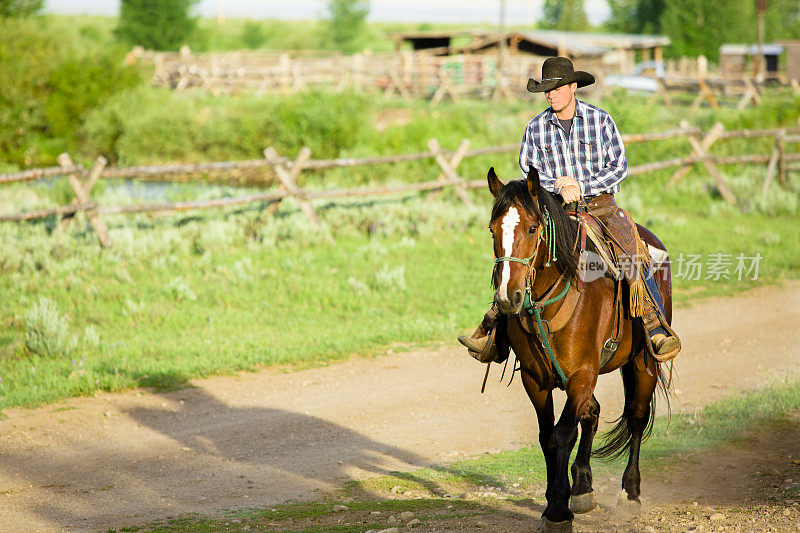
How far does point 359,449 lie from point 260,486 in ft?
3.41

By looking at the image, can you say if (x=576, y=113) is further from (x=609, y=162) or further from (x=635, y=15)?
(x=635, y=15)

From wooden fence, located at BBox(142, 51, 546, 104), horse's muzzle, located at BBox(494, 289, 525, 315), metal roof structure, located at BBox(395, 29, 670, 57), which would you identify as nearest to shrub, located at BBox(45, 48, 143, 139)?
wooden fence, located at BBox(142, 51, 546, 104)

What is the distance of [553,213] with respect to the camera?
13.5 feet

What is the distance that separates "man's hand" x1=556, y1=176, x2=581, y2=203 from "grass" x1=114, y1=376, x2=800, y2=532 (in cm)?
194

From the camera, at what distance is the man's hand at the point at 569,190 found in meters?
4.45

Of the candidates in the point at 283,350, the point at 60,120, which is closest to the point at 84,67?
A: the point at 60,120

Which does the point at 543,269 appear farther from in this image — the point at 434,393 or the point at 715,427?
the point at 434,393

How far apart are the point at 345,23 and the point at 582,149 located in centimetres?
8561

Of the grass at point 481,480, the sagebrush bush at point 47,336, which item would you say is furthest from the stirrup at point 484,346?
the sagebrush bush at point 47,336

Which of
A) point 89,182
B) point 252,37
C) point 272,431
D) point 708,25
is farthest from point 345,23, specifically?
point 272,431

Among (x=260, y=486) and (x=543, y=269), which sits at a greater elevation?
(x=543, y=269)

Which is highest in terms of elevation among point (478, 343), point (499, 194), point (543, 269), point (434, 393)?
point (499, 194)

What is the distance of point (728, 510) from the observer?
4746 mm

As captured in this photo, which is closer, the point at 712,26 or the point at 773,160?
the point at 773,160
